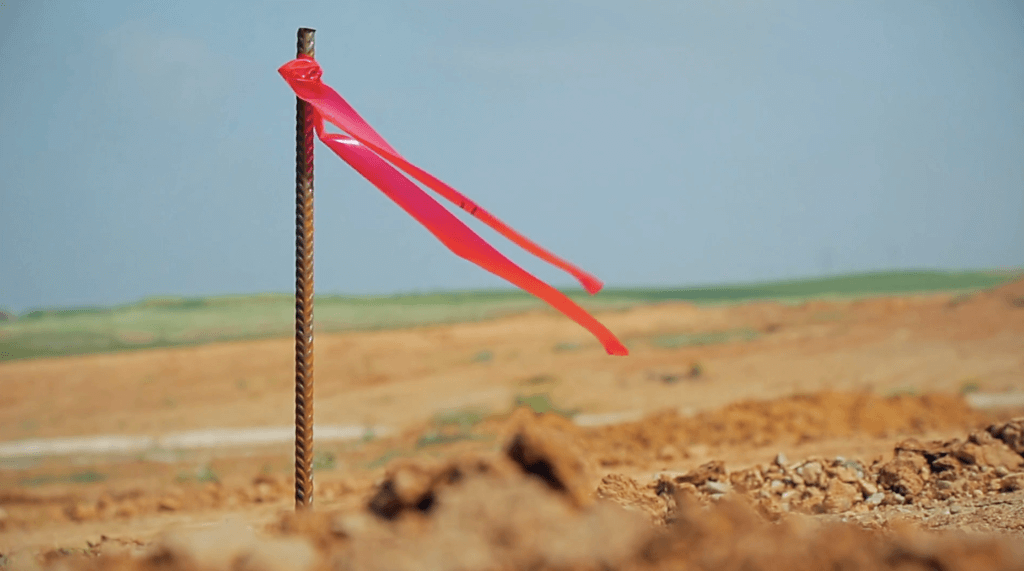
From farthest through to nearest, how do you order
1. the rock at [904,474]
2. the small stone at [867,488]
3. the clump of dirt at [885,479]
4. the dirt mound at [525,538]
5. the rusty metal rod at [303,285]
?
the small stone at [867,488] < the rock at [904,474] < the clump of dirt at [885,479] < the rusty metal rod at [303,285] < the dirt mound at [525,538]

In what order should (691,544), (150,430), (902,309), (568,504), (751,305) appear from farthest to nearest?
(751,305) < (902,309) < (150,430) < (568,504) < (691,544)

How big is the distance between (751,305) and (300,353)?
71.7ft

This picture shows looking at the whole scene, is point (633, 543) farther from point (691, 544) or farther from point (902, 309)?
point (902, 309)

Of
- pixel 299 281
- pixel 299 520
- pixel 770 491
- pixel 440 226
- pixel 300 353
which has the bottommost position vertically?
pixel 770 491

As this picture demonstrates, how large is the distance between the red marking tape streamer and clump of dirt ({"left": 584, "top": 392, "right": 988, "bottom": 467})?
3917 mm

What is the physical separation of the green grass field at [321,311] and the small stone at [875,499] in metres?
17.6

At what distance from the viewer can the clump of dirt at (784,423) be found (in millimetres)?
7988

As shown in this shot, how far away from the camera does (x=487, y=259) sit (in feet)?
12.4

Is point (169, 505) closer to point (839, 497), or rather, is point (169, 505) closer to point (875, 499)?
point (839, 497)

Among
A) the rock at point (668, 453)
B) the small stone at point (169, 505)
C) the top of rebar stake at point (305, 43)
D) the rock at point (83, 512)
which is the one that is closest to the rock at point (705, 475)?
the rock at point (668, 453)

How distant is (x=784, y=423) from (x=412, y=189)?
5.98 metres

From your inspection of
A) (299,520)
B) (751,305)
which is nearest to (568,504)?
(299,520)

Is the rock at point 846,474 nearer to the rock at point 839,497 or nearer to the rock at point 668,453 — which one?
the rock at point 839,497

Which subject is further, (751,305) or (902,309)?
(751,305)
